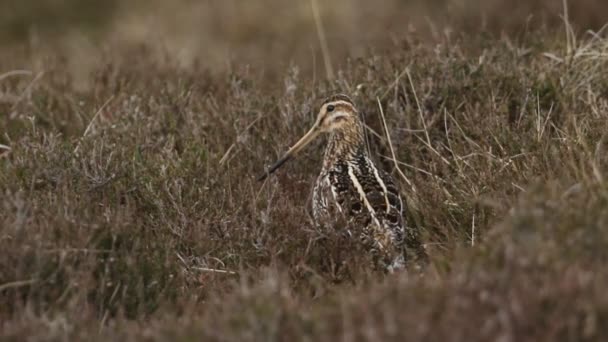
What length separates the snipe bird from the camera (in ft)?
18.3

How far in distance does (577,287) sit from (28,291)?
234 centimetres

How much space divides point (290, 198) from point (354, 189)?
69cm

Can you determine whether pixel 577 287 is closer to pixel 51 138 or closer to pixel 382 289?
pixel 382 289

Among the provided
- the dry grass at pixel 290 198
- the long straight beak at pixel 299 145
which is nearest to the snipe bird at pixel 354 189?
the long straight beak at pixel 299 145

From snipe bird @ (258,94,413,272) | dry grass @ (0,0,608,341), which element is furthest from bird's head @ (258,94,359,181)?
dry grass @ (0,0,608,341)

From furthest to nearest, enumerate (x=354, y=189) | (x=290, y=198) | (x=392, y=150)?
(x=392, y=150)
(x=290, y=198)
(x=354, y=189)

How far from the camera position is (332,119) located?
6547 millimetres

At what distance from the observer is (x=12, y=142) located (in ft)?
21.9

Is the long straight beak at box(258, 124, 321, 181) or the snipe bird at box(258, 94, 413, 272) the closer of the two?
the snipe bird at box(258, 94, 413, 272)

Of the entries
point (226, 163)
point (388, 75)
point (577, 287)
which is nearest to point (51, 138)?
point (226, 163)

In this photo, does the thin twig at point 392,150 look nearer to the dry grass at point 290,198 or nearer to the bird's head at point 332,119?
the dry grass at point 290,198

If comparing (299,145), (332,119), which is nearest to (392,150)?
(332,119)

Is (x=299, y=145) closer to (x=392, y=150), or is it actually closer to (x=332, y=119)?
(x=332, y=119)

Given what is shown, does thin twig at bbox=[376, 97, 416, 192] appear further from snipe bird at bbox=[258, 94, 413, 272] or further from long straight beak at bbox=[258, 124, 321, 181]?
long straight beak at bbox=[258, 124, 321, 181]
